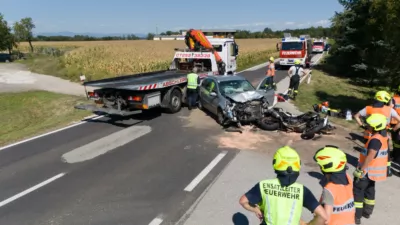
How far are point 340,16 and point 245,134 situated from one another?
17.8m

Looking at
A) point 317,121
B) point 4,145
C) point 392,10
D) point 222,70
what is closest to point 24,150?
point 4,145

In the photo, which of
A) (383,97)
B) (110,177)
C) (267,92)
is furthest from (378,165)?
(267,92)

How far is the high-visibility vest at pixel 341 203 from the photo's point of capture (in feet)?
10.7

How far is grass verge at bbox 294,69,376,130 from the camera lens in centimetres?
1330

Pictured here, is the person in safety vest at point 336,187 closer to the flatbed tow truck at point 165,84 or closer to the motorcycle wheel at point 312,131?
the motorcycle wheel at point 312,131

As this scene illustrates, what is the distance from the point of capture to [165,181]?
664 centimetres

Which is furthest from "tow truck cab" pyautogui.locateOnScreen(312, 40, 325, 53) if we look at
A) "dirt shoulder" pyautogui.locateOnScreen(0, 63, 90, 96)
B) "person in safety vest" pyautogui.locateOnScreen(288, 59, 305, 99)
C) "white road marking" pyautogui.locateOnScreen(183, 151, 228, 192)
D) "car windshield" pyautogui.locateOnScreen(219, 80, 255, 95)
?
"white road marking" pyautogui.locateOnScreen(183, 151, 228, 192)

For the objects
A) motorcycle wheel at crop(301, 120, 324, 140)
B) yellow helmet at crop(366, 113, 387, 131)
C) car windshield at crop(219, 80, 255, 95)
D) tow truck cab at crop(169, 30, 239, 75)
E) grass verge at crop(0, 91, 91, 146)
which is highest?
tow truck cab at crop(169, 30, 239, 75)

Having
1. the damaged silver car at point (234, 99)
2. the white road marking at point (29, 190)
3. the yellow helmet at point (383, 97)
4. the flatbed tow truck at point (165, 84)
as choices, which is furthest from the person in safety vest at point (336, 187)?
the flatbed tow truck at point (165, 84)

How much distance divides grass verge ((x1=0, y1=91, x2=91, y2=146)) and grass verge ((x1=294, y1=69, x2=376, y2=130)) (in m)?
9.44

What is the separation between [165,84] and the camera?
1169 cm

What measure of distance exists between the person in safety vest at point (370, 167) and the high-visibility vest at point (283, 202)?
2.20 meters

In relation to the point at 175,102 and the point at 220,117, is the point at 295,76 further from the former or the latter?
the point at 175,102

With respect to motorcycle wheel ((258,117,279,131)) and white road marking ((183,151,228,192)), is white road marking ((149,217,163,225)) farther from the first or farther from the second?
motorcycle wheel ((258,117,279,131))
